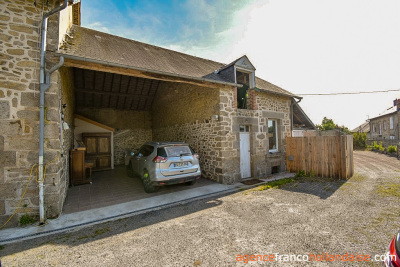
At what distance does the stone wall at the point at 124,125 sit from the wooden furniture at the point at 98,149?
50.3 inches

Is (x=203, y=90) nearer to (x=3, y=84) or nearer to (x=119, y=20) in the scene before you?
(x=119, y=20)

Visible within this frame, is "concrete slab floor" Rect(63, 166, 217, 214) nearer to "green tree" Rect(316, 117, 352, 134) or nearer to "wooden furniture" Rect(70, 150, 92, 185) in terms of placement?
"wooden furniture" Rect(70, 150, 92, 185)

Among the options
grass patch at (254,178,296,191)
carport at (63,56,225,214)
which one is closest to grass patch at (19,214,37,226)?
carport at (63,56,225,214)

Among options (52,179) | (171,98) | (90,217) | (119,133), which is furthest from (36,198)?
(119,133)

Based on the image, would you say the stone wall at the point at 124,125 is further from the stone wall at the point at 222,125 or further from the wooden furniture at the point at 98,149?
the stone wall at the point at 222,125

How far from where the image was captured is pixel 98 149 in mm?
10188

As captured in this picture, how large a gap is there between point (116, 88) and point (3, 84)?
697 centimetres

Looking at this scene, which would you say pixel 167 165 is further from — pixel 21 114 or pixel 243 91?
pixel 243 91

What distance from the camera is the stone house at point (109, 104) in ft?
12.8

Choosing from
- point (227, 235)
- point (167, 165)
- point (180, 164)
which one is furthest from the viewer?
point (180, 164)

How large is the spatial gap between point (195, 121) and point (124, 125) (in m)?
6.27

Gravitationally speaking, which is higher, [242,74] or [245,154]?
[242,74]

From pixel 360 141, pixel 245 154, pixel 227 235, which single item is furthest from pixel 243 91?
pixel 360 141

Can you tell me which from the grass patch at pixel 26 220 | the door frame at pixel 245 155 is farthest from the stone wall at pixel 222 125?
the grass patch at pixel 26 220
